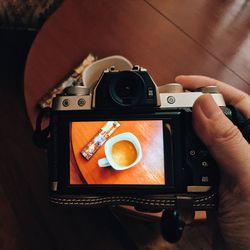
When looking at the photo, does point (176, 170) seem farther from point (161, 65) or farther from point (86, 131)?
point (161, 65)

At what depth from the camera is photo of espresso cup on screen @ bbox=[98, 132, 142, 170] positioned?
0.76m

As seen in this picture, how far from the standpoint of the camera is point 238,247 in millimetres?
770

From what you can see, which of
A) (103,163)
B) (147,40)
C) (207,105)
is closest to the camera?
(207,105)

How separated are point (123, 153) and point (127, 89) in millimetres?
173

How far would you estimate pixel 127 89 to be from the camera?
2.23 ft

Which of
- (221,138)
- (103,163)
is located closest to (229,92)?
(221,138)

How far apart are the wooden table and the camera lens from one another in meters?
0.32

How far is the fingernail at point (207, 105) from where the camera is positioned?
0.65m

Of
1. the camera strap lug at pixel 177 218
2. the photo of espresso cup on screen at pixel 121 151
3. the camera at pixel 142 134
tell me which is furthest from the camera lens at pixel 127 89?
the camera strap lug at pixel 177 218

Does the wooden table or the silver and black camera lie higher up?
the wooden table

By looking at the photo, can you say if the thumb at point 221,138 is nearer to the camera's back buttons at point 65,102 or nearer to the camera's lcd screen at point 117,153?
the camera's lcd screen at point 117,153

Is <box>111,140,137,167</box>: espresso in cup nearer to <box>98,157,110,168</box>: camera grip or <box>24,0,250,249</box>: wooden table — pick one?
<box>98,157,110,168</box>: camera grip

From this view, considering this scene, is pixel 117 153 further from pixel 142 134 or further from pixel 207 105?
pixel 207 105

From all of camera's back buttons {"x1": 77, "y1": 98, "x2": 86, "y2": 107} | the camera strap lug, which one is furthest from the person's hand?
camera's back buttons {"x1": 77, "y1": 98, "x2": 86, "y2": 107}
